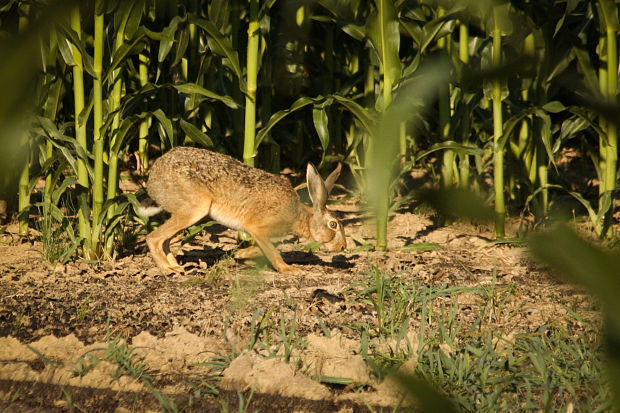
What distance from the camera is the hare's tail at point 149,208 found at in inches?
239

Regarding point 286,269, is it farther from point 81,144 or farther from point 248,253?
point 81,144

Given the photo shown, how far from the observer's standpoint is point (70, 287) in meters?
5.17

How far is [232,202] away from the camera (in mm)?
6105

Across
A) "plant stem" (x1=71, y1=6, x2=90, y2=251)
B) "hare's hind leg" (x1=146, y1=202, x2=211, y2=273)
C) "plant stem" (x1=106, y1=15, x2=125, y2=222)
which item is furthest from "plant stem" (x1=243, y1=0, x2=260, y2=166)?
"plant stem" (x1=71, y1=6, x2=90, y2=251)

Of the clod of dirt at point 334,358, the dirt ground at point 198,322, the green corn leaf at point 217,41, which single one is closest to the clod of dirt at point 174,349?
the dirt ground at point 198,322

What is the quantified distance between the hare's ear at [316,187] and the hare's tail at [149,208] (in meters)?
1.41

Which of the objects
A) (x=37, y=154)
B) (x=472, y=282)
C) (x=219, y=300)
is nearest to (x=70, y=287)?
(x=219, y=300)

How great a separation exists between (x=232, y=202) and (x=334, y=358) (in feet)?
8.23

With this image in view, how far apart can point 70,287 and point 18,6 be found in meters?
2.37

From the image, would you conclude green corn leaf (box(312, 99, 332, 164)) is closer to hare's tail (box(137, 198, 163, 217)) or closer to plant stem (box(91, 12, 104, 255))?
hare's tail (box(137, 198, 163, 217))

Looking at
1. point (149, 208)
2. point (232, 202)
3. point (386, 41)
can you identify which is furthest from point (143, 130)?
point (386, 41)

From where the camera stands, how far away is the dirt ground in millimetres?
3519

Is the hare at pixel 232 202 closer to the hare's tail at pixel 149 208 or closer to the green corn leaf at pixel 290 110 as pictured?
the hare's tail at pixel 149 208

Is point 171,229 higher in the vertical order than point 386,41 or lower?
lower
